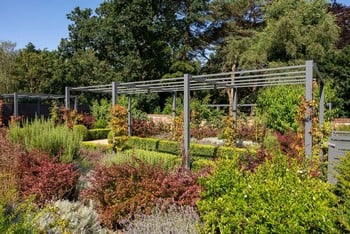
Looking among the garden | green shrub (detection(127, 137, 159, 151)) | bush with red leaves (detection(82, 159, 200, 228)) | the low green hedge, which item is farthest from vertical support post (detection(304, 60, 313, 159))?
green shrub (detection(127, 137, 159, 151))

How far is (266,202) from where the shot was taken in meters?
2.93

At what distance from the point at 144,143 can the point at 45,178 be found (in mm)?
7101

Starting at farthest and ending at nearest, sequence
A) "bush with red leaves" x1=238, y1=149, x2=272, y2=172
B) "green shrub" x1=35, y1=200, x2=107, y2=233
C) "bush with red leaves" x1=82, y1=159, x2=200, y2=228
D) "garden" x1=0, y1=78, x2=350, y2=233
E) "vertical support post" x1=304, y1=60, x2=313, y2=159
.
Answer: "vertical support post" x1=304, y1=60, x2=313, y2=159 < "bush with red leaves" x1=238, y1=149, x2=272, y2=172 < "bush with red leaves" x1=82, y1=159, x2=200, y2=228 < "green shrub" x1=35, y1=200, x2=107, y2=233 < "garden" x1=0, y1=78, x2=350, y2=233

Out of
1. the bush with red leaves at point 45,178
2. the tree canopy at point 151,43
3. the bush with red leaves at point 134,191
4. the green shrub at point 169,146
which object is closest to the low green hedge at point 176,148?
the green shrub at point 169,146

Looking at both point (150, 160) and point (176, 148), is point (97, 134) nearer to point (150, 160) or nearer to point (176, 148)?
point (176, 148)

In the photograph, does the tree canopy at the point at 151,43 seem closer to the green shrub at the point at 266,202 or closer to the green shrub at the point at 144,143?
the green shrub at the point at 144,143

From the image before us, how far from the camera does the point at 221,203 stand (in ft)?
10.6

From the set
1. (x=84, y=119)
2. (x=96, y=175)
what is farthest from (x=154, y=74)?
(x=96, y=175)

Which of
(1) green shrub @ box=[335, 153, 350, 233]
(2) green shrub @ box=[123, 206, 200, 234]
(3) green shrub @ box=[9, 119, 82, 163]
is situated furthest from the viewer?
(3) green shrub @ box=[9, 119, 82, 163]

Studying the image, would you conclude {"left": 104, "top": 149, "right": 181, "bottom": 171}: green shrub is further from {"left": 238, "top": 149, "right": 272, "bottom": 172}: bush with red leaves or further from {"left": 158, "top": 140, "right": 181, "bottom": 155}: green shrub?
{"left": 158, "top": 140, "right": 181, "bottom": 155}: green shrub

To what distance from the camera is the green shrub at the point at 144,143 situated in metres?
11.2

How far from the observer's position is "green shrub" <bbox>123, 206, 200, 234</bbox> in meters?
3.62

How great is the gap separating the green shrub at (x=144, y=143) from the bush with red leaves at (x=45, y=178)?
6.03m

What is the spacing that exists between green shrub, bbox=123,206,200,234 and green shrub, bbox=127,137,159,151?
6959mm
